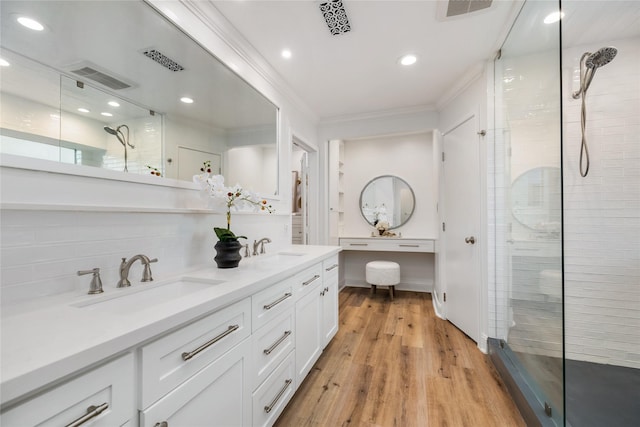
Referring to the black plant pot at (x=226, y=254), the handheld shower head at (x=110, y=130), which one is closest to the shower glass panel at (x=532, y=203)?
the black plant pot at (x=226, y=254)

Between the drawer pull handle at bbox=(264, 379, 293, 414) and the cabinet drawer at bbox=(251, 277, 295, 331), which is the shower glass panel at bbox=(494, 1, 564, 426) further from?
the cabinet drawer at bbox=(251, 277, 295, 331)

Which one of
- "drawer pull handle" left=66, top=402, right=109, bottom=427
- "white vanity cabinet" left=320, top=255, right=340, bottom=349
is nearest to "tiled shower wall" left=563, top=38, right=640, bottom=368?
"white vanity cabinet" left=320, top=255, right=340, bottom=349

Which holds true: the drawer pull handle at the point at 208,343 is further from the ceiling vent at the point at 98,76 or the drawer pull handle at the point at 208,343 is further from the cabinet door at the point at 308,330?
the ceiling vent at the point at 98,76

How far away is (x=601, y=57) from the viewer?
6.04 feet

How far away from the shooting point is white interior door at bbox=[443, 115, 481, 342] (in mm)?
2477

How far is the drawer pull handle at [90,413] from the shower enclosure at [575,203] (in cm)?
196

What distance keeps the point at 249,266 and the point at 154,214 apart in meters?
0.57

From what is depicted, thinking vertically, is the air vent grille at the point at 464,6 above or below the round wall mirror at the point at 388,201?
above

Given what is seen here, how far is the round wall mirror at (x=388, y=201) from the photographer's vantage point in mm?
4141

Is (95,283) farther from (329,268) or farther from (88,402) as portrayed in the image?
(329,268)

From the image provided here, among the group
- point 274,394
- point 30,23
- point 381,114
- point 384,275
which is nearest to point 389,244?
point 384,275

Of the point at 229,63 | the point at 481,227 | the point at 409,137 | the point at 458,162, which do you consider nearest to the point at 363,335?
the point at 481,227

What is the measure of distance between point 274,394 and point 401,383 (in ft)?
3.17

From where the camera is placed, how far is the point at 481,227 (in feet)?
7.78
